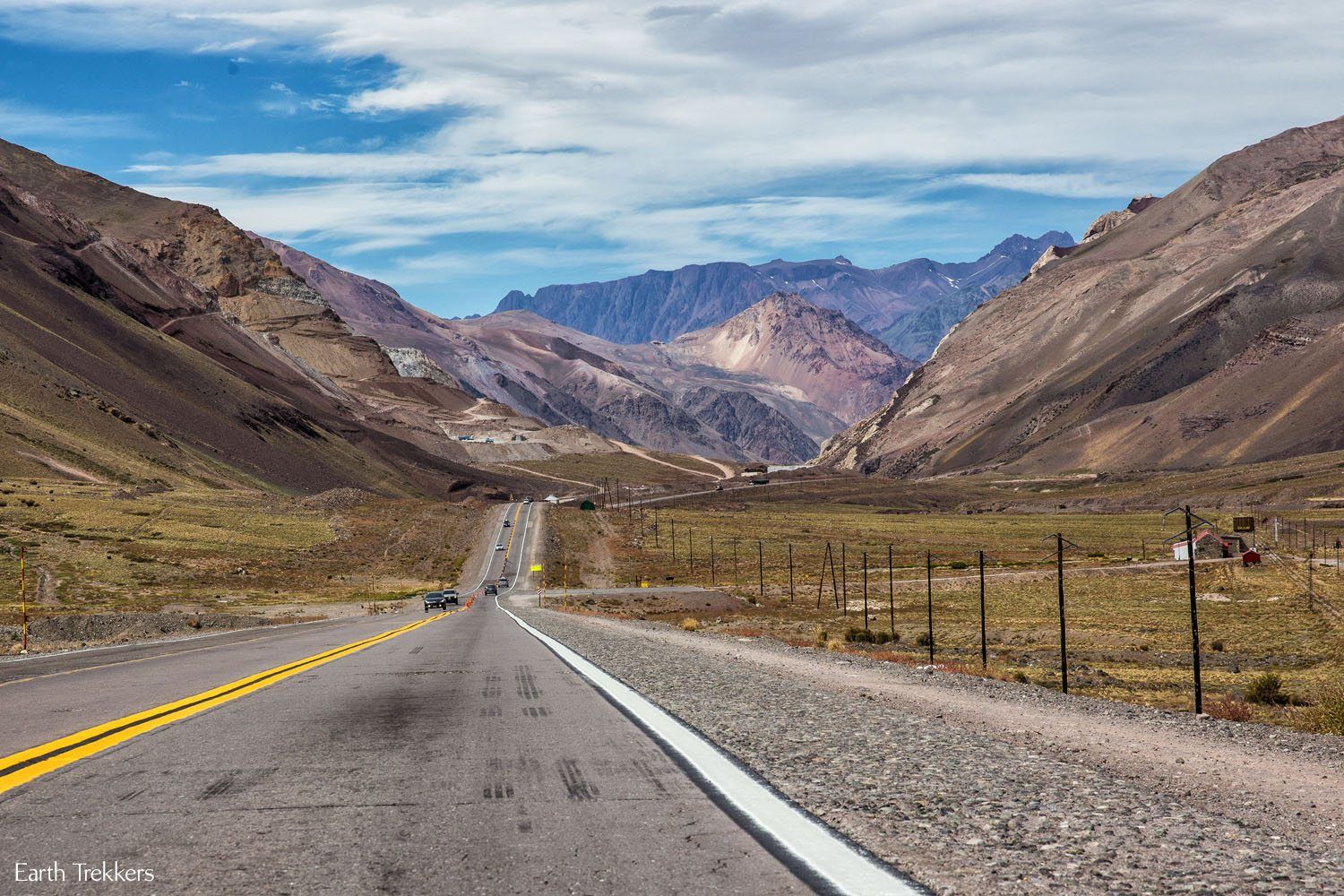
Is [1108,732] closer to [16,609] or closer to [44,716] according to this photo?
[44,716]

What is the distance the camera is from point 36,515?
269ft

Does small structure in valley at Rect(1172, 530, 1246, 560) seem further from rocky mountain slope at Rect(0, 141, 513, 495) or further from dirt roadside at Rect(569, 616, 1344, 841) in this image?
rocky mountain slope at Rect(0, 141, 513, 495)

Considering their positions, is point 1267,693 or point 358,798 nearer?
point 358,798

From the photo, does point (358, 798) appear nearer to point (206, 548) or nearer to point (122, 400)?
point (206, 548)

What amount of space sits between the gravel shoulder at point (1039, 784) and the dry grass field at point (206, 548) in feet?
128

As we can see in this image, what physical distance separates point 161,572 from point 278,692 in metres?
67.1

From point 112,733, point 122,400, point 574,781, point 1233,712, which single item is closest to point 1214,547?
point 1233,712

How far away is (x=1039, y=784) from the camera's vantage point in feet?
26.4

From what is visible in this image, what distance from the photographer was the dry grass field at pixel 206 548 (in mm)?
63812

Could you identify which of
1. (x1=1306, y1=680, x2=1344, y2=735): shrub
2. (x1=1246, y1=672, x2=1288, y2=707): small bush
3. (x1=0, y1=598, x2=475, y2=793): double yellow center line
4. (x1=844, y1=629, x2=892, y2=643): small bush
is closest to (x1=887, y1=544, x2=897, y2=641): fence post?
(x1=844, y1=629, x2=892, y2=643): small bush

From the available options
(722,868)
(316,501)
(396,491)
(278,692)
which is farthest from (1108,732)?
(396,491)

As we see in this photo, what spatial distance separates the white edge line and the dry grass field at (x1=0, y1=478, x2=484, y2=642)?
40.4 m

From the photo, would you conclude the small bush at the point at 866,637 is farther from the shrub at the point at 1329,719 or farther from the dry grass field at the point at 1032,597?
the shrub at the point at 1329,719

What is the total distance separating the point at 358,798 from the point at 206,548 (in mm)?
88005
